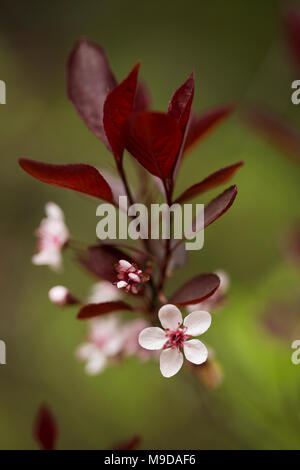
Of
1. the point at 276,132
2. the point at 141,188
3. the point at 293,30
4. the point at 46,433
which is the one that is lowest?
the point at 46,433

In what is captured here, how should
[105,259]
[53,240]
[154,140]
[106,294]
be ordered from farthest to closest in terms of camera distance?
1. [106,294]
2. [53,240]
3. [105,259]
4. [154,140]

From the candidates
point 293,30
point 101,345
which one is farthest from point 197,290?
point 293,30

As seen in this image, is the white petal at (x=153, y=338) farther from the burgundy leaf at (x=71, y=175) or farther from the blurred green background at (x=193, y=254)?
the blurred green background at (x=193, y=254)

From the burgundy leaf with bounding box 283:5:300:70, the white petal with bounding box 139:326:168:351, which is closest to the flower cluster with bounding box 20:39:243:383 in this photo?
the white petal with bounding box 139:326:168:351

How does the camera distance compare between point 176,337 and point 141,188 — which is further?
point 141,188

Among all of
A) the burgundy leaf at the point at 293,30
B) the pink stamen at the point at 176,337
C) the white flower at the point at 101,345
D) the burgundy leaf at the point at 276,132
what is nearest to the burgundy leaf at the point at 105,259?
the pink stamen at the point at 176,337

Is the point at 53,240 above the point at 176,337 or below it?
above

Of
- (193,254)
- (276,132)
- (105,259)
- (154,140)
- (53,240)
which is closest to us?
(154,140)

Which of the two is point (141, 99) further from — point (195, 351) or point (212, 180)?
point (195, 351)
